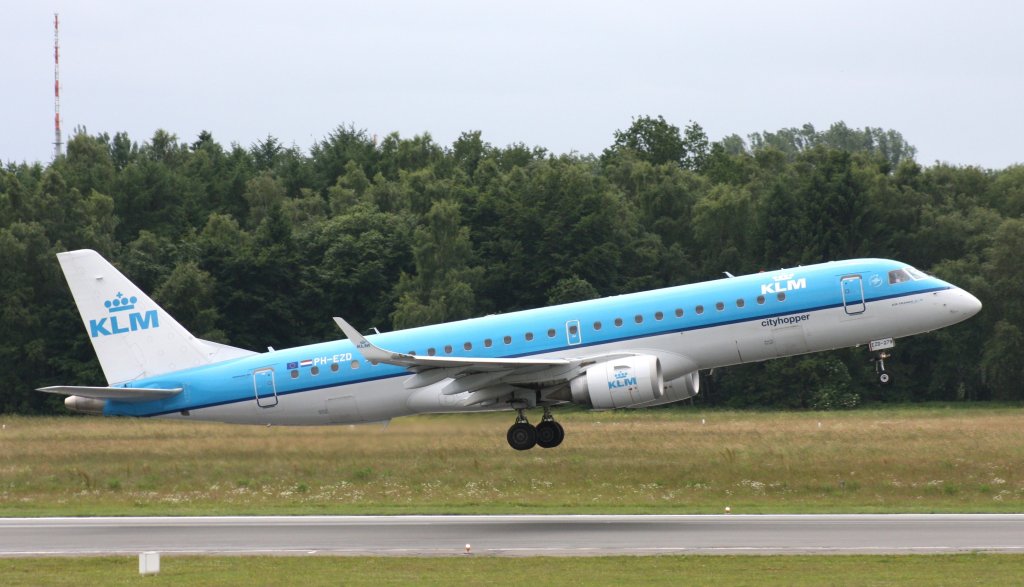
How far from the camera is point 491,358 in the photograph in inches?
1460

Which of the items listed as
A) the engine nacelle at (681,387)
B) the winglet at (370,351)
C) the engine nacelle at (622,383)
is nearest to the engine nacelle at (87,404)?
the winglet at (370,351)

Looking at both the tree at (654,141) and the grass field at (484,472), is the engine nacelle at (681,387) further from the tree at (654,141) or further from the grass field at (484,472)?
the tree at (654,141)

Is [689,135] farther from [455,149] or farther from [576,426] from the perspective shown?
[576,426]

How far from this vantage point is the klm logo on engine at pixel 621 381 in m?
34.8

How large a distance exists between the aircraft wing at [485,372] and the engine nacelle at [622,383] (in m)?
0.73

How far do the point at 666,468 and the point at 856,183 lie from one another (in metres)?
42.0

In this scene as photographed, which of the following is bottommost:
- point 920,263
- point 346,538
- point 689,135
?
point 346,538

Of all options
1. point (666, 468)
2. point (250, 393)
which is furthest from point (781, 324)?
point (250, 393)

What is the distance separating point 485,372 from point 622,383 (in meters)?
3.66

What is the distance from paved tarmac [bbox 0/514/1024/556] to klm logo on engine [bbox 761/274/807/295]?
19.1 ft

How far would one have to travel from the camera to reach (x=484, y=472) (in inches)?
1607

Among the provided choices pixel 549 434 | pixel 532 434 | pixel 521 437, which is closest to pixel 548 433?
pixel 549 434

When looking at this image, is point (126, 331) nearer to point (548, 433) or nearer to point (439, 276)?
point (548, 433)

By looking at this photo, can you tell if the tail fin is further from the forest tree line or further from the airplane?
the forest tree line
